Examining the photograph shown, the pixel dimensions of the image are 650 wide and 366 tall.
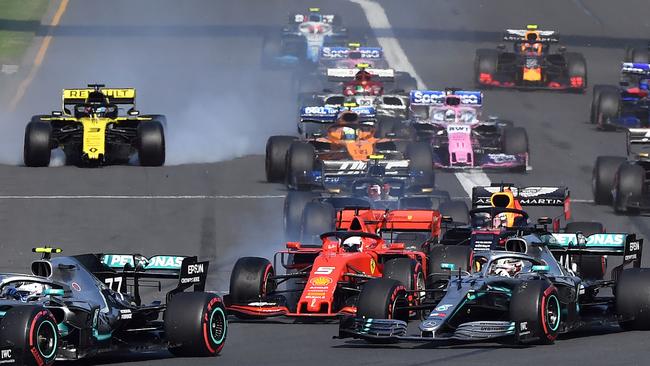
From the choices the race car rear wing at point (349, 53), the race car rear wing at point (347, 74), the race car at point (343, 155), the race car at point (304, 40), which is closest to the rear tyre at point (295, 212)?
the race car at point (343, 155)

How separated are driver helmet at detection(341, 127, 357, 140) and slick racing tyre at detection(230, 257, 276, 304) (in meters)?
14.5

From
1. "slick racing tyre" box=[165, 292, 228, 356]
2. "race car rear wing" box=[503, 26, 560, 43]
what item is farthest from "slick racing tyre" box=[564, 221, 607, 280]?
"race car rear wing" box=[503, 26, 560, 43]

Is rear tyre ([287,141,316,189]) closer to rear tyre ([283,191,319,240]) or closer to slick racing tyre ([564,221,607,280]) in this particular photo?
rear tyre ([283,191,319,240])

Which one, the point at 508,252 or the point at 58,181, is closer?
the point at 508,252

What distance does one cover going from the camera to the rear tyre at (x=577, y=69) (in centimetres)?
5366

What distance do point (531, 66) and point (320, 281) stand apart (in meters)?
30.2

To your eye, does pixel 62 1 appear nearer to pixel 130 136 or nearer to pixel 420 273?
pixel 130 136

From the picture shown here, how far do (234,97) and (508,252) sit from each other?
30.8m

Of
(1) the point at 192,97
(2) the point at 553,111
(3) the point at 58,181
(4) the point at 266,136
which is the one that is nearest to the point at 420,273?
(3) the point at 58,181

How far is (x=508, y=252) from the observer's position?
2402 cm

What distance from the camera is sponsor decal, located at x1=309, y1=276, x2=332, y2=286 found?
24.9m

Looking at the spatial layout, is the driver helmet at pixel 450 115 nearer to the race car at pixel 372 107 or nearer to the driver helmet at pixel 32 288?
the race car at pixel 372 107

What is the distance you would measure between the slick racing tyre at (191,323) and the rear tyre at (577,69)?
3425cm

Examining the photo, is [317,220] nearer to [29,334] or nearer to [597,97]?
[29,334]
